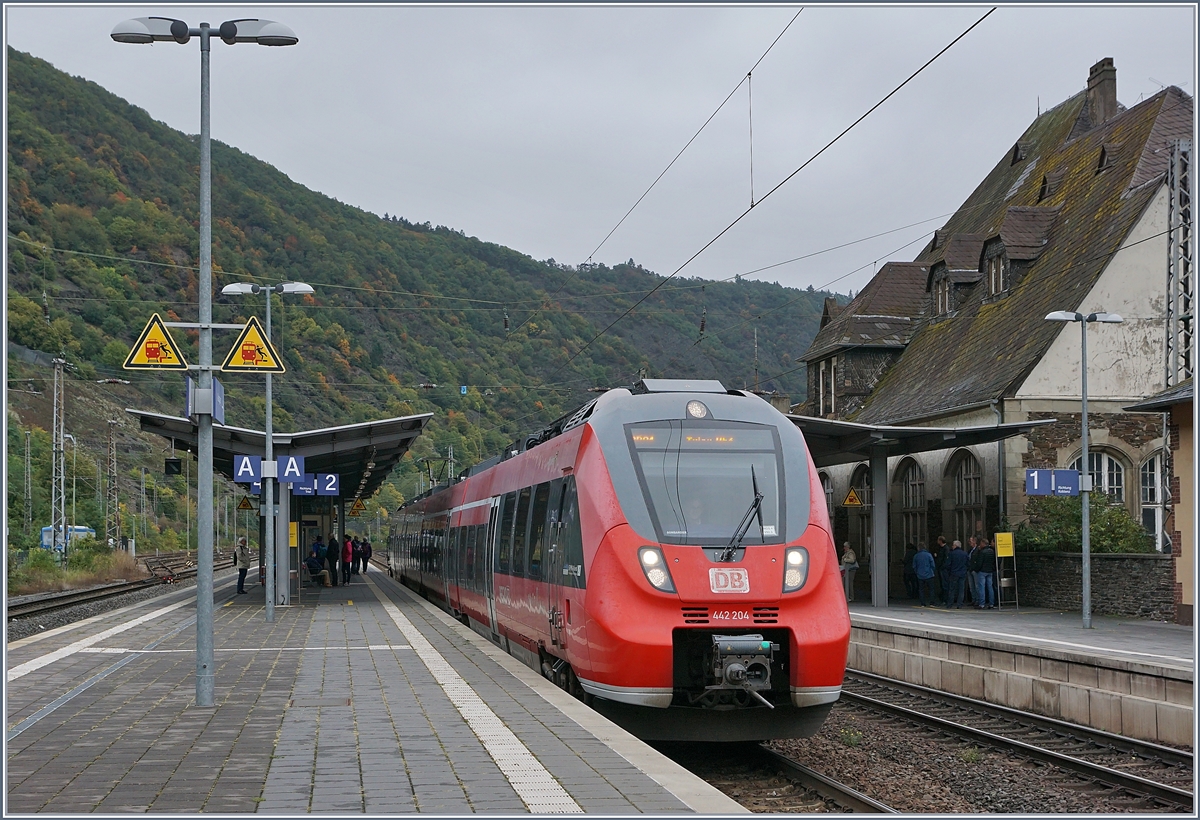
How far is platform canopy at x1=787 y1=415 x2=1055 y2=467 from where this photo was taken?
25.7 meters

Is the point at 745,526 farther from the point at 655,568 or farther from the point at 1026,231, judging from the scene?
the point at 1026,231

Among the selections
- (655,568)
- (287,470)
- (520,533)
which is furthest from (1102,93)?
(655,568)

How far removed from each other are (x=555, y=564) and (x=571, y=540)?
845mm

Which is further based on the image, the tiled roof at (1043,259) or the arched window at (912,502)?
the arched window at (912,502)

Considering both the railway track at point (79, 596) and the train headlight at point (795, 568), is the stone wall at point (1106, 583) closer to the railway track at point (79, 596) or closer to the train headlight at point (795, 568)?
the train headlight at point (795, 568)

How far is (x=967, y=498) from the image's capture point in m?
32.2

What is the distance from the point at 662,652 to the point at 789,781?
4.77ft

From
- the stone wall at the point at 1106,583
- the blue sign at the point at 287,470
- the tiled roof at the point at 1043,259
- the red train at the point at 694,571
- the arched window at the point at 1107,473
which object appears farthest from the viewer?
the tiled roof at the point at 1043,259

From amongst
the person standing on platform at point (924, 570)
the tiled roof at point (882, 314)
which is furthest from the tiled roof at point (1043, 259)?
the person standing on platform at point (924, 570)

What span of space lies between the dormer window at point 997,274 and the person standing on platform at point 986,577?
33.8ft

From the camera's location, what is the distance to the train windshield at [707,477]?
1134 cm

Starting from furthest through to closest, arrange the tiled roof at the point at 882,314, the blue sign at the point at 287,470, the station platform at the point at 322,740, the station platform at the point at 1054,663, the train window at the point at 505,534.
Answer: the tiled roof at the point at 882,314, the blue sign at the point at 287,470, the train window at the point at 505,534, the station platform at the point at 1054,663, the station platform at the point at 322,740

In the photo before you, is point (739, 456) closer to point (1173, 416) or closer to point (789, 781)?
point (789, 781)

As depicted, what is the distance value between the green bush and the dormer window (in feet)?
26.7
